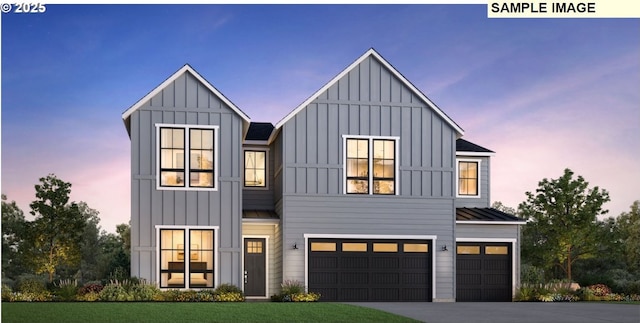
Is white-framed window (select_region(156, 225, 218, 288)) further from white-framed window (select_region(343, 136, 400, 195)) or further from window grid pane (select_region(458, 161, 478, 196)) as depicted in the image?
window grid pane (select_region(458, 161, 478, 196))

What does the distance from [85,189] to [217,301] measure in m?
14.2

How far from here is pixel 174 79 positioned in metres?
24.1

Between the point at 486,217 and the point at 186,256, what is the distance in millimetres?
10750

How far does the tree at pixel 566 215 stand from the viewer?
30625 millimetres

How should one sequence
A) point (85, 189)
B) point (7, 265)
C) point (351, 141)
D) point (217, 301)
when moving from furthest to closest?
point (7, 265) < point (85, 189) < point (351, 141) < point (217, 301)

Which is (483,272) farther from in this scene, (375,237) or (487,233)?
(375,237)

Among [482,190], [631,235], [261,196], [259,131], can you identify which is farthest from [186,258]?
[631,235]

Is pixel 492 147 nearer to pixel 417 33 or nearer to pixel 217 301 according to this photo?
pixel 417 33

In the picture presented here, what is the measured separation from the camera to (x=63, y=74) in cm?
2675

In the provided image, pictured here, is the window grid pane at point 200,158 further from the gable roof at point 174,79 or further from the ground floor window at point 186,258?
the ground floor window at point 186,258

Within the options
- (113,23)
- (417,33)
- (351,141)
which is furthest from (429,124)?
(113,23)

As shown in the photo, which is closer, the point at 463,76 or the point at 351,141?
the point at 351,141

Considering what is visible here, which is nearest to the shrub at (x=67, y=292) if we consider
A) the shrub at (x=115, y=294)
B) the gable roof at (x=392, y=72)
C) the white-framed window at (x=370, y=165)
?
the shrub at (x=115, y=294)

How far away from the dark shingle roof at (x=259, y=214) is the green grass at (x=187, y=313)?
549 centimetres
